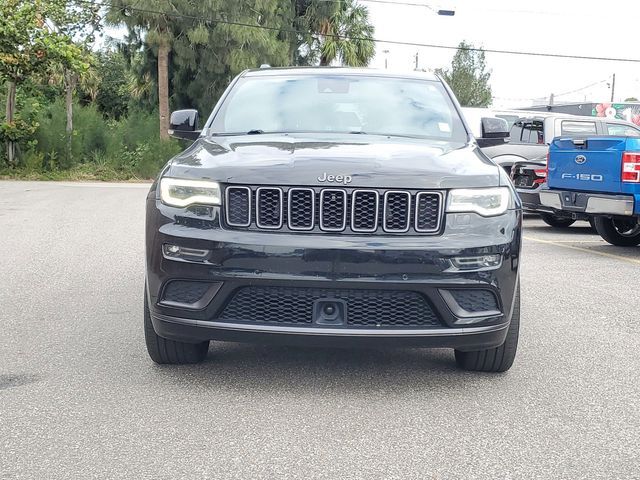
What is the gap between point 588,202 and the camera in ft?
32.8

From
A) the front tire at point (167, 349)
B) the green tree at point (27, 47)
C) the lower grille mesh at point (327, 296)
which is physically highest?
the green tree at point (27, 47)

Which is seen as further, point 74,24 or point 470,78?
point 470,78

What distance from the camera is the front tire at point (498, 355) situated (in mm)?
4374

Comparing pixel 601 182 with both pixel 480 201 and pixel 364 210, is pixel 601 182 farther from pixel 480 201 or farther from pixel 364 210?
pixel 364 210

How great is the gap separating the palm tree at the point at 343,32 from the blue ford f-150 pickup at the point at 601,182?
24928 millimetres

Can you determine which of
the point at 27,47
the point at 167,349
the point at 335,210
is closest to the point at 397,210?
the point at 335,210

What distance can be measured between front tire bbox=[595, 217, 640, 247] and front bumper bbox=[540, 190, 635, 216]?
0.76 meters

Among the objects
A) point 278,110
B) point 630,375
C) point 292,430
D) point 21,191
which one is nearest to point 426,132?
point 278,110

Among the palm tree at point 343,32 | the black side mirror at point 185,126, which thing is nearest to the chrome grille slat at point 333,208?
the black side mirror at point 185,126

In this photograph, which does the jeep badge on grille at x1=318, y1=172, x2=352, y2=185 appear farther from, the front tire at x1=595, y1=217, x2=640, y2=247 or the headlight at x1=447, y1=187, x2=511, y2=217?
the front tire at x1=595, y1=217, x2=640, y2=247

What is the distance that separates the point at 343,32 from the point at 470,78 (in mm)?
33177

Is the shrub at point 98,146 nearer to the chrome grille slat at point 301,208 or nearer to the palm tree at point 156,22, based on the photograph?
the palm tree at point 156,22

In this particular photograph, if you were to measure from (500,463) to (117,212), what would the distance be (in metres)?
12.3

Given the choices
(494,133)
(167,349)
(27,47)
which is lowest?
(167,349)
